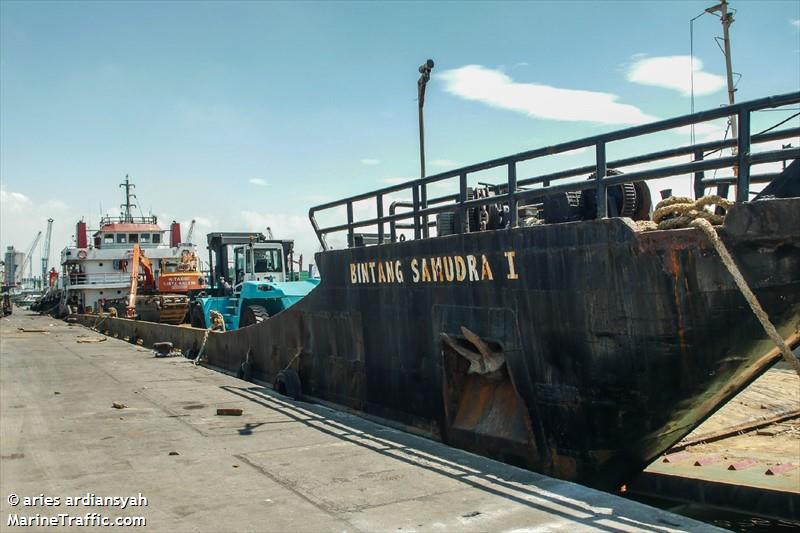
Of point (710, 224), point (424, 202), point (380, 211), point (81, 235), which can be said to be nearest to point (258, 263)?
point (380, 211)

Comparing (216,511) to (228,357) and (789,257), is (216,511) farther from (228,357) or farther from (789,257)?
(228,357)

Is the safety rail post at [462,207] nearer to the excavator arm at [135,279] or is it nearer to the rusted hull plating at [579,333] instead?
the rusted hull plating at [579,333]

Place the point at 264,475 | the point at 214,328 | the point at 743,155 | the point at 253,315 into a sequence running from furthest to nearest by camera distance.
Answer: the point at 214,328, the point at 253,315, the point at 264,475, the point at 743,155

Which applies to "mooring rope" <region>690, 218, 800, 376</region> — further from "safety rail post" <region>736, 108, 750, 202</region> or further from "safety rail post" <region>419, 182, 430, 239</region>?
"safety rail post" <region>419, 182, 430, 239</region>

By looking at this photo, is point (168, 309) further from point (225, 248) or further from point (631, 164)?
point (631, 164)

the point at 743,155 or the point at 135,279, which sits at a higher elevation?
the point at 743,155

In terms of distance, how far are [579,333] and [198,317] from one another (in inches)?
667

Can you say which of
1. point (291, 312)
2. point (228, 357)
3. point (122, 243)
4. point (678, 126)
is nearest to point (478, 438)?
point (678, 126)

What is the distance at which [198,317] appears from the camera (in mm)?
20969

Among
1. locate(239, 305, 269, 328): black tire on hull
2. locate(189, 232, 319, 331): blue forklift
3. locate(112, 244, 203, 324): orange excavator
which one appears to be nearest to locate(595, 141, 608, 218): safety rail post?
locate(239, 305, 269, 328): black tire on hull

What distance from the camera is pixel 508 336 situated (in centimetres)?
681

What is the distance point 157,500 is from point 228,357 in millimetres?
9687

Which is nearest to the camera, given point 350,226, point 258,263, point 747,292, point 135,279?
point 747,292

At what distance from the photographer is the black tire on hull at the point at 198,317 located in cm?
2042
